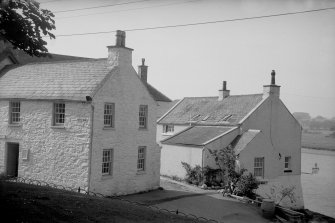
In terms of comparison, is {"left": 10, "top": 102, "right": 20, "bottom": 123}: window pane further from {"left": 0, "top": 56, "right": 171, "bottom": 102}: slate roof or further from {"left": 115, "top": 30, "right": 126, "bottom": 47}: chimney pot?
{"left": 115, "top": 30, "right": 126, "bottom": 47}: chimney pot

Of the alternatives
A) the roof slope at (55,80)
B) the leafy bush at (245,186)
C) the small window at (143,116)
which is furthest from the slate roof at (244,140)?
the roof slope at (55,80)

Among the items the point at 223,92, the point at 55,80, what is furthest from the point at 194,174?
the point at 55,80

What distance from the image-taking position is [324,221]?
96.9 ft

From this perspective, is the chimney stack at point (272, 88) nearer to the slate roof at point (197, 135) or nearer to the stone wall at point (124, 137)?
the slate roof at point (197, 135)

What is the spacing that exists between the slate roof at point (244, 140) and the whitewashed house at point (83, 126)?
8.18 m

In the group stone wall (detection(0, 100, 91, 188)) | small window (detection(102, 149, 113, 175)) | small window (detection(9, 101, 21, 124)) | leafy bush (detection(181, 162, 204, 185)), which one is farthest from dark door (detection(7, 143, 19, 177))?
leafy bush (detection(181, 162, 204, 185))

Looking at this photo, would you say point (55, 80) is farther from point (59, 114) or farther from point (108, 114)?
point (108, 114)

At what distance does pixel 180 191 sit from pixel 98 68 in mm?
10758

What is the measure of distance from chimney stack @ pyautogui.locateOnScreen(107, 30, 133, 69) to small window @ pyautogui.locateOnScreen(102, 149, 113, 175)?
559 cm

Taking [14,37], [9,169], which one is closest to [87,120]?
[9,169]

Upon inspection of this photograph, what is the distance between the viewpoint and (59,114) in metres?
24.2

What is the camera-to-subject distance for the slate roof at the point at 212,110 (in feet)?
123

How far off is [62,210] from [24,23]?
6.41 metres

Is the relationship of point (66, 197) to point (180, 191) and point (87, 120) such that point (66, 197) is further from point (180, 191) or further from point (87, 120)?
point (180, 191)
